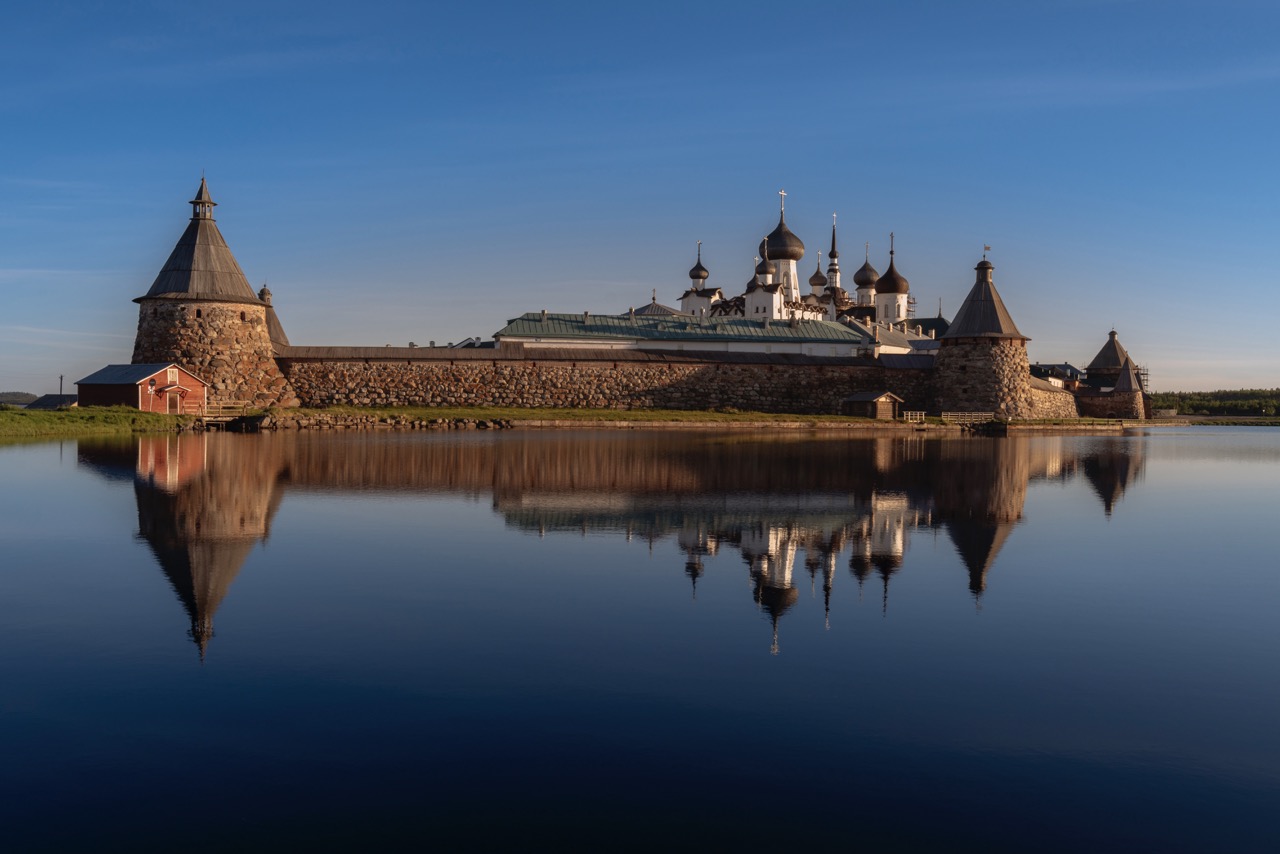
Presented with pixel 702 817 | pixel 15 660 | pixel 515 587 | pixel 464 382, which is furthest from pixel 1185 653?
pixel 464 382

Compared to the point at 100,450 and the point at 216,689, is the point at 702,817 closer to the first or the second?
the point at 216,689

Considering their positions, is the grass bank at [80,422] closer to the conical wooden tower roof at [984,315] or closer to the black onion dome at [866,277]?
the conical wooden tower roof at [984,315]


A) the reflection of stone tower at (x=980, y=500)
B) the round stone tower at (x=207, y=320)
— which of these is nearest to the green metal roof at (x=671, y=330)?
the round stone tower at (x=207, y=320)

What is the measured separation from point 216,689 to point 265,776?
1.30 meters

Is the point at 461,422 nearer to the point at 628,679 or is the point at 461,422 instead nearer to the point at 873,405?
the point at 873,405

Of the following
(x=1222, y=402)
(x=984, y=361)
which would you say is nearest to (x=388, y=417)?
(x=984, y=361)

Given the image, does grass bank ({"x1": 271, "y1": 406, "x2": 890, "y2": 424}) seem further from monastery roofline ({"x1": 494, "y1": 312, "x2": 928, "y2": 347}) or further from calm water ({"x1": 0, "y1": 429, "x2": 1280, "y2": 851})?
calm water ({"x1": 0, "y1": 429, "x2": 1280, "y2": 851})

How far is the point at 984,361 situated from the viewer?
47.7 meters

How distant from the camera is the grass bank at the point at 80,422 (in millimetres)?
27644

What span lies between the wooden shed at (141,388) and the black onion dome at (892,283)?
156ft

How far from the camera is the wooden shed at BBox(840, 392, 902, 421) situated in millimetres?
44219

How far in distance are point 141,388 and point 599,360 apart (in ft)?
60.9

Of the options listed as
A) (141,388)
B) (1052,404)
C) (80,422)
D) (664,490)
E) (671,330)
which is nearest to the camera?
(664,490)

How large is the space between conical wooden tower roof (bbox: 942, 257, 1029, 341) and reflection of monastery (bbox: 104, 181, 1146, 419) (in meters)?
0.07
